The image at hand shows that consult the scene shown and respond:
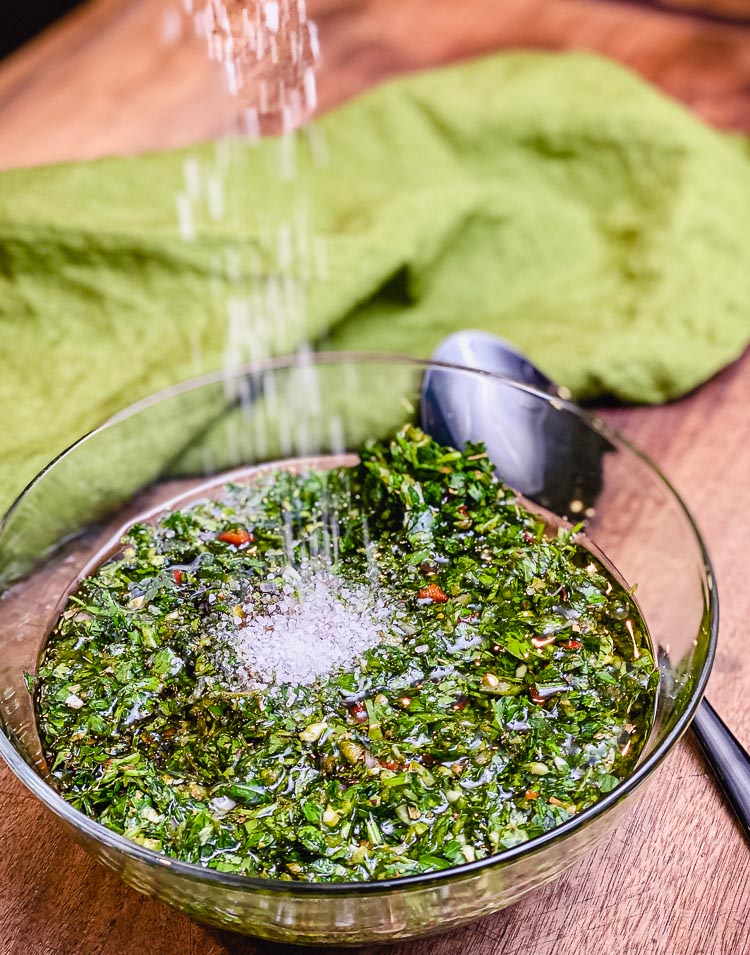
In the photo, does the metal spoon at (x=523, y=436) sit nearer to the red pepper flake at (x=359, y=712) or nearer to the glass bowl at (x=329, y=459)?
the glass bowl at (x=329, y=459)

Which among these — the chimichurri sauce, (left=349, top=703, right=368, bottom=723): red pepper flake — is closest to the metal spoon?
the chimichurri sauce

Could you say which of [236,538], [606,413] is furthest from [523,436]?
[236,538]

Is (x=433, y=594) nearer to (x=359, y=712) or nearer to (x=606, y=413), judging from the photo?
(x=359, y=712)

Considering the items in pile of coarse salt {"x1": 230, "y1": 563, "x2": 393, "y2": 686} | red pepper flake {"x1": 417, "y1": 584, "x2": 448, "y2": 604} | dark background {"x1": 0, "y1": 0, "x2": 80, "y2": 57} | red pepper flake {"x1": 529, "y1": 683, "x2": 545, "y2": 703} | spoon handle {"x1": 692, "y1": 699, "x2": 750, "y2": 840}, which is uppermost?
dark background {"x1": 0, "y1": 0, "x2": 80, "y2": 57}

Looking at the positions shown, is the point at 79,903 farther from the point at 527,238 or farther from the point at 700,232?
the point at 700,232

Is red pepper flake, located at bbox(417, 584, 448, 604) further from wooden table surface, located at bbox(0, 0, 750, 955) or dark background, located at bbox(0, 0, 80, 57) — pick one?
dark background, located at bbox(0, 0, 80, 57)

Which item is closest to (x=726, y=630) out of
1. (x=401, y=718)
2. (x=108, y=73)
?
(x=401, y=718)
